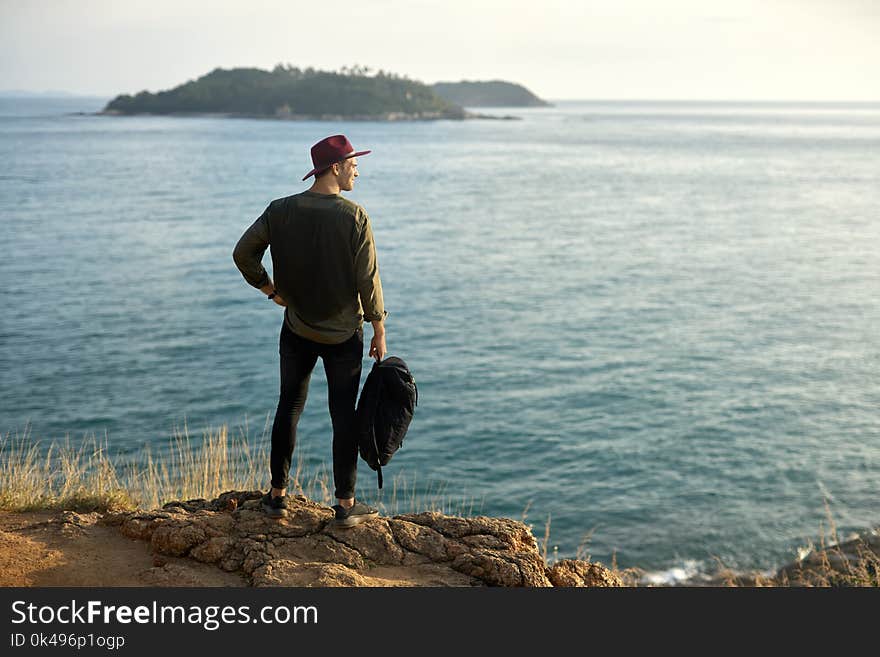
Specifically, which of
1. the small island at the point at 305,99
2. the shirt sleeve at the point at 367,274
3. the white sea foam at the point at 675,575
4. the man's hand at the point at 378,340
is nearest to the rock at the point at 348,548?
the man's hand at the point at 378,340

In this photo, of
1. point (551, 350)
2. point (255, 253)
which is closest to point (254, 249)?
point (255, 253)

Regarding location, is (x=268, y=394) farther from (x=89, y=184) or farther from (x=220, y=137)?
(x=220, y=137)

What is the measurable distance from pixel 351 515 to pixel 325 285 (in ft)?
5.03

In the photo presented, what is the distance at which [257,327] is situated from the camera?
2783 centimetres

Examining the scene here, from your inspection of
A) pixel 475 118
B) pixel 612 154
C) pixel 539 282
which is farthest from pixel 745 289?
pixel 475 118

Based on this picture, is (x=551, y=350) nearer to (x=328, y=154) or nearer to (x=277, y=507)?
(x=277, y=507)

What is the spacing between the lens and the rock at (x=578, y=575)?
18.7 feet

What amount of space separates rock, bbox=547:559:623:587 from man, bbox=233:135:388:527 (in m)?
1.37

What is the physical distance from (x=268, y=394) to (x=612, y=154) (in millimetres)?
83500

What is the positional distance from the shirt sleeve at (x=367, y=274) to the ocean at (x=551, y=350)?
397 inches

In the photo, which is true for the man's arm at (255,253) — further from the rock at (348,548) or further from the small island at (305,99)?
the small island at (305,99)

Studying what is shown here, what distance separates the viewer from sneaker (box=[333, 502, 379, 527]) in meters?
5.73

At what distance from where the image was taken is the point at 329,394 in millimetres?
5605
